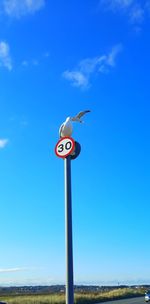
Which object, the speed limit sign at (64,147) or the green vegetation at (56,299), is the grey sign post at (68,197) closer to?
the speed limit sign at (64,147)

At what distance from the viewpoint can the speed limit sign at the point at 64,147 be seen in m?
6.13

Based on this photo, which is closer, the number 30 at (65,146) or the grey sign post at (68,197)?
the grey sign post at (68,197)

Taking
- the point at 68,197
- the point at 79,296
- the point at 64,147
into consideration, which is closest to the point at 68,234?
the point at 68,197

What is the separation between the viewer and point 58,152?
6.30m

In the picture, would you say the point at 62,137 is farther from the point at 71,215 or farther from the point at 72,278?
the point at 72,278

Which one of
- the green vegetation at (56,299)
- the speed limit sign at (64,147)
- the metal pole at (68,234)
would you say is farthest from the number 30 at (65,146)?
the green vegetation at (56,299)

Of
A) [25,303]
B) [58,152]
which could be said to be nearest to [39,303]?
[25,303]

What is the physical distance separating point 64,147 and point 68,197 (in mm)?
640

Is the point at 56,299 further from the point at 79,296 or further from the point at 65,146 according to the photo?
the point at 65,146

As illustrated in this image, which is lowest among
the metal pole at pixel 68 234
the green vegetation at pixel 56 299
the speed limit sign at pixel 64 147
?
the metal pole at pixel 68 234

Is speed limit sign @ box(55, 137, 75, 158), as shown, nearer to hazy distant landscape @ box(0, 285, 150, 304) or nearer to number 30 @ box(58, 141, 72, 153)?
number 30 @ box(58, 141, 72, 153)

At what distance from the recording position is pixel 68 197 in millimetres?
5980

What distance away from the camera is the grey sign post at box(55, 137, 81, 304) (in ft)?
18.4

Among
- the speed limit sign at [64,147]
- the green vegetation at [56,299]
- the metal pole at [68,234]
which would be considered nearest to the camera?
the metal pole at [68,234]
